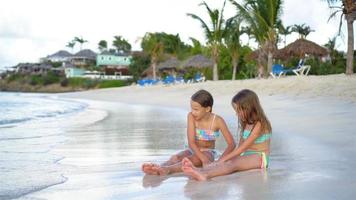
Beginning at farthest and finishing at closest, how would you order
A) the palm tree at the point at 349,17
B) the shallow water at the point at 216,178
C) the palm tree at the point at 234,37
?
the palm tree at the point at 234,37 < the palm tree at the point at 349,17 < the shallow water at the point at 216,178

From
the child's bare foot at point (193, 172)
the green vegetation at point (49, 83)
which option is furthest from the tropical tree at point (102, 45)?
the child's bare foot at point (193, 172)

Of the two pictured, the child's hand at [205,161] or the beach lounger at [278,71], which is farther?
the beach lounger at [278,71]

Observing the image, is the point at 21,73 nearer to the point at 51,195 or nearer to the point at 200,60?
the point at 200,60

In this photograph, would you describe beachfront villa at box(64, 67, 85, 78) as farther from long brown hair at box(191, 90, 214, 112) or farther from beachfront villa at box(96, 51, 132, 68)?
long brown hair at box(191, 90, 214, 112)

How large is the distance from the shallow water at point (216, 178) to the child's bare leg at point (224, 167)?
0.06 m

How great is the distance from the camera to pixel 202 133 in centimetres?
476

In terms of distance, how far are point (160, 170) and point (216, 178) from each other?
0.51 metres

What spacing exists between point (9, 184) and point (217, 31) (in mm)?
28041

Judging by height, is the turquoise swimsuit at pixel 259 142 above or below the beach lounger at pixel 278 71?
below

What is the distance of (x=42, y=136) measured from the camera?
8.26 meters

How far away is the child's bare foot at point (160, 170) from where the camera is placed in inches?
167

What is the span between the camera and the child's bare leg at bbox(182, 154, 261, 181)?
3969 mm

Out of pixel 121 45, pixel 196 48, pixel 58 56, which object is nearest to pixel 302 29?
pixel 196 48

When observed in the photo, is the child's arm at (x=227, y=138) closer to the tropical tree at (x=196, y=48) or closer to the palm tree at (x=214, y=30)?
the palm tree at (x=214, y=30)
